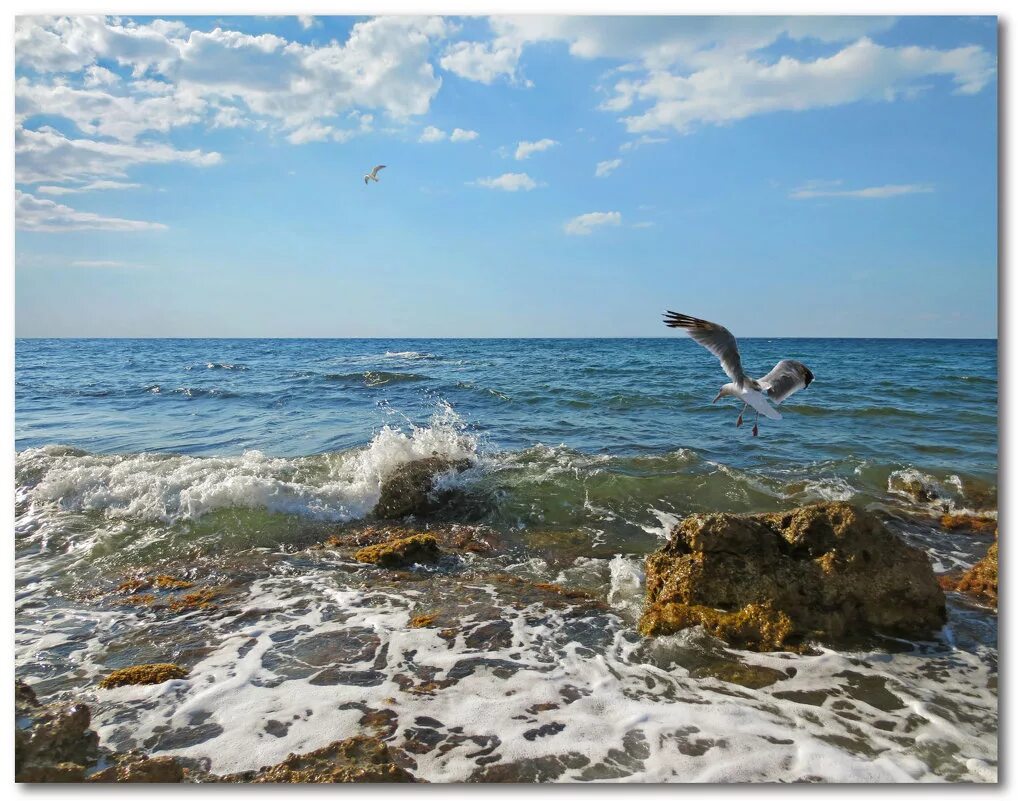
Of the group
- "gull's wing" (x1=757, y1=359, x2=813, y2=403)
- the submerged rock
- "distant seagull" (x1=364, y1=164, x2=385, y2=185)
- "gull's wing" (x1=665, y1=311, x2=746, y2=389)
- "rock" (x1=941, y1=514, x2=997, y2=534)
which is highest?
"distant seagull" (x1=364, y1=164, x2=385, y2=185)

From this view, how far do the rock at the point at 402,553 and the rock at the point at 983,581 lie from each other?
14.9 ft

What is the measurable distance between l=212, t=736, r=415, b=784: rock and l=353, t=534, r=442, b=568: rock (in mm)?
2844

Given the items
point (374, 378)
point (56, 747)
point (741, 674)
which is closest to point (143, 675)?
point (56, 747)

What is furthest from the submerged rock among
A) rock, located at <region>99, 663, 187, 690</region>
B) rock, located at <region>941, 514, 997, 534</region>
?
rock, located at <region>99, 663, 187, 690</region>

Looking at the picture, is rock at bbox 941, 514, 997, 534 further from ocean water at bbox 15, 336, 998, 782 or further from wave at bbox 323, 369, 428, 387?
wave at bbox 323, 369, 428, 387

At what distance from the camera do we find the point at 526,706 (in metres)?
3.58

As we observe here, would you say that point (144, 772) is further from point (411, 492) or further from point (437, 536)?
point (411, 492)

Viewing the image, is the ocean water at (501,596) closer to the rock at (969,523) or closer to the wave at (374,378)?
the rock at (969,523)

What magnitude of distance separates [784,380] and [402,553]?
12.2ft

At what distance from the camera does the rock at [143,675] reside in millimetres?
3848

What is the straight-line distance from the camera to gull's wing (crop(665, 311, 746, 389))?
4469 mm

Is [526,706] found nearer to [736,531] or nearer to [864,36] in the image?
[736,531]

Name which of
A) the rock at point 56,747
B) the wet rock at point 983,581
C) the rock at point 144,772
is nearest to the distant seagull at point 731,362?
the wet rock at point 983,581
